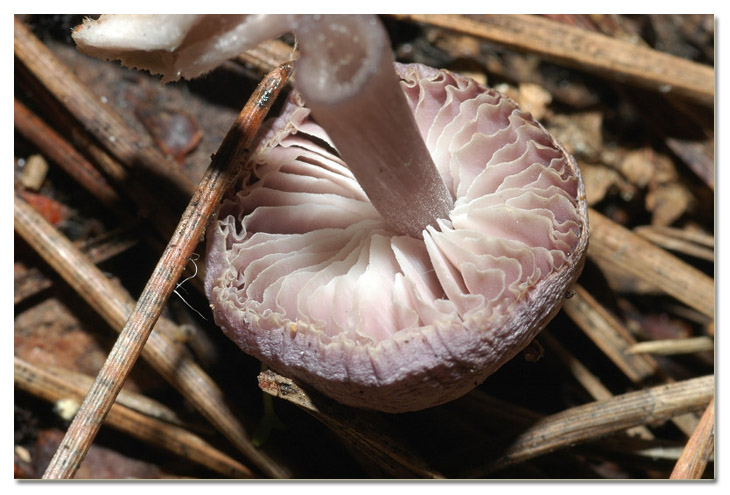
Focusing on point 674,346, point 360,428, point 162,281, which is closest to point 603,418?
point 674,346

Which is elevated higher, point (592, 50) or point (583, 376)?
point (592, 50)

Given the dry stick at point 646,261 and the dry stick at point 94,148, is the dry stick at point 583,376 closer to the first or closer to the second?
the dry stick at point 646,261

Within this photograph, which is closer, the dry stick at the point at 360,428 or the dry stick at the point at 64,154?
the dry stick at the point at 360,428

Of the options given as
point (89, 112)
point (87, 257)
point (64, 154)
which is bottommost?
point (87, 257)

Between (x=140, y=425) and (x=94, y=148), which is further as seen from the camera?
(x=94, y=148)

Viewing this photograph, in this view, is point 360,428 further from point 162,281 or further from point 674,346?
point 674,346

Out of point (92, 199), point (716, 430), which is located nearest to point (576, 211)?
point (716, 430)

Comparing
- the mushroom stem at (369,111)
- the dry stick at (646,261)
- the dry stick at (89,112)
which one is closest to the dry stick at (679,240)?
the dry stick at (646,261)
